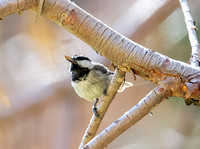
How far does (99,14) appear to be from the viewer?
354 centimetres

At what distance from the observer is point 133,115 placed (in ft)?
3.70

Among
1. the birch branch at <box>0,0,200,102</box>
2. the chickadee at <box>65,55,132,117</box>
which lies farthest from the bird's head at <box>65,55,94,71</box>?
the birch branch at <box>0,0,200,102</box>

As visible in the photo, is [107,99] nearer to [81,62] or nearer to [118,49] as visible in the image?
[118,49]

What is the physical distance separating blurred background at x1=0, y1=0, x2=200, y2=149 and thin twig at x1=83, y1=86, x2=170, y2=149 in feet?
6.32

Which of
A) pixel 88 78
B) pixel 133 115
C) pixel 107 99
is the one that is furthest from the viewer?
pixel 88 78

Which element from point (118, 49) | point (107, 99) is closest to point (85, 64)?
point (107, 99)

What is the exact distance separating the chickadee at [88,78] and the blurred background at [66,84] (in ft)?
3.02

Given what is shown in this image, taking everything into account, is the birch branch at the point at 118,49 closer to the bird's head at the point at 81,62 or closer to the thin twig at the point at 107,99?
the thin twig at the point at 107,99

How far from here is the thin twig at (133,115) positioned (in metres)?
1.12

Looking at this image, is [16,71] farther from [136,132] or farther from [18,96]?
[136,132]

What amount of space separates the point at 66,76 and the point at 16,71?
1.75 ft

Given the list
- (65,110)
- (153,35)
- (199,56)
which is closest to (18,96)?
(65,110)

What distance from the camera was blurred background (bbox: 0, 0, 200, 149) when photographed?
3193mm

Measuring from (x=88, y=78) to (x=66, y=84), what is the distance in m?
1.30
